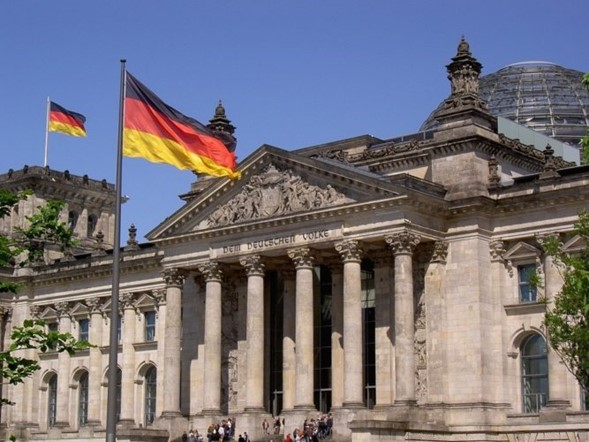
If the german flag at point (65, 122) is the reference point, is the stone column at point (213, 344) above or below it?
below

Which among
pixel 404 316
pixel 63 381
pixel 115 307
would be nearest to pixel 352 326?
pixel 404 316

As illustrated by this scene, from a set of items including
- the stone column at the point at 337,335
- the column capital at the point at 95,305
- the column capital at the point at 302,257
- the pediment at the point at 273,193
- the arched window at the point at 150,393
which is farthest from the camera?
the column capital at the point at 95,305

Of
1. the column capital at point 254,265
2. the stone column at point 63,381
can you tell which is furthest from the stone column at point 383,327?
the stone column at point 63,381

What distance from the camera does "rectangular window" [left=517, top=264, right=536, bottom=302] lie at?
57.1 m

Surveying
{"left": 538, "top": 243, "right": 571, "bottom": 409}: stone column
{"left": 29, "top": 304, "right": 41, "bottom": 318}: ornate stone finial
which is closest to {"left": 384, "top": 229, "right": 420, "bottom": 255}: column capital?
{"left": 538, "top": 243, "right": 571, "bottom": 409}: stone column

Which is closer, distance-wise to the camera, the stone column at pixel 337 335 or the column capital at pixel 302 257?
the column capital at pixel 302 257

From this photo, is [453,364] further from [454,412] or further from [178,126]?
[178,126]

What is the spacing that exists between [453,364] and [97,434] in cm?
2738

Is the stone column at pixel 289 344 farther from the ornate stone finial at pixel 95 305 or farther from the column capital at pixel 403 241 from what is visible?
the ornate stone finial at pixel 95 305

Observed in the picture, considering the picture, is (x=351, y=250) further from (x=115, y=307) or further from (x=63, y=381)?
(x=63, y=381)

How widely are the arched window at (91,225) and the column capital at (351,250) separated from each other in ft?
140

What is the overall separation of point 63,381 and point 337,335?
82.8ft

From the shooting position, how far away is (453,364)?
57.3 m

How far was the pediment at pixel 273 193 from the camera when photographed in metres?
58.4
